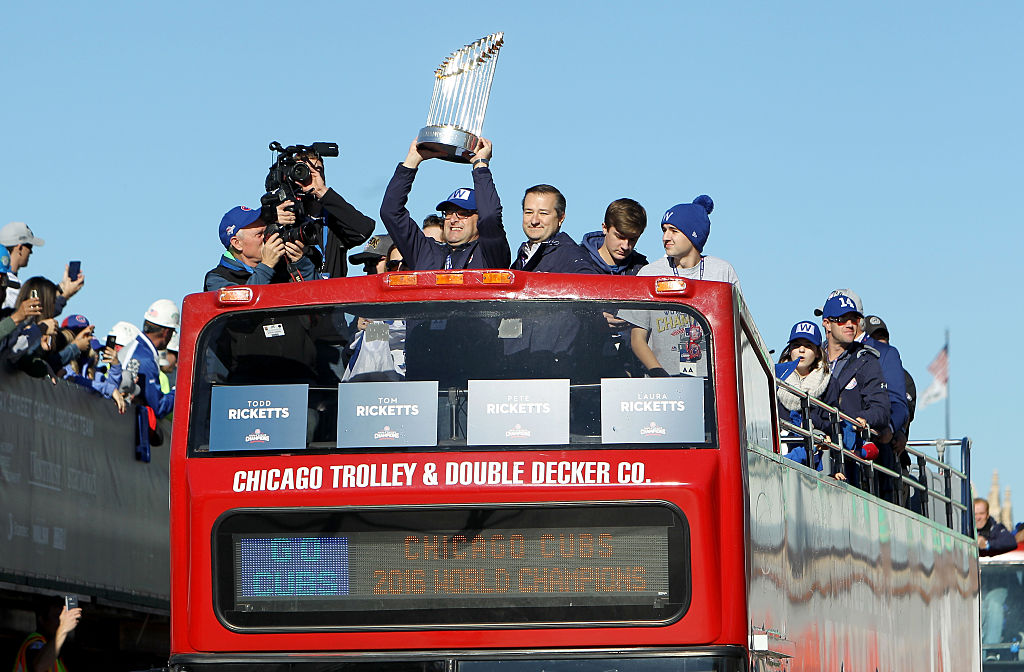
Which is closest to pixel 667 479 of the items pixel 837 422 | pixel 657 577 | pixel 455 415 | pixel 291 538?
pixel 657 577

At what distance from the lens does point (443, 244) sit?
1084cm

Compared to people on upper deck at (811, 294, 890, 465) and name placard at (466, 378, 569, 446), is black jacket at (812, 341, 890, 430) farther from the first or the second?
name placard at (466, 378, 569, 446)

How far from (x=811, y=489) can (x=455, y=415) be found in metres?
3.09

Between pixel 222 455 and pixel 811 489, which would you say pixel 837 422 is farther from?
pixel 222 455

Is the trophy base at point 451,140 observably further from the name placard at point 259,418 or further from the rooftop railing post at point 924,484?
the rooftop railing post at point 924,484

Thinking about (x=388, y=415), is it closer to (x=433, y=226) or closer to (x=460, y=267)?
(x=460, y=267)

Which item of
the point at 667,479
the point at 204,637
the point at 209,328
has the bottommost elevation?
the point at 204,637

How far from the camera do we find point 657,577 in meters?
8.86

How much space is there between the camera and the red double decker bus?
886cm

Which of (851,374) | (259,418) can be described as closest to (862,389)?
(851,374)

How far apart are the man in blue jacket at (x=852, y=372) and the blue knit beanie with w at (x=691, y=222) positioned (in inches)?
119

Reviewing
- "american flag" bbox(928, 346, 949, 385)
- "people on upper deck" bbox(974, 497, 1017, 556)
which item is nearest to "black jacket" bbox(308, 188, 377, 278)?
"people on upper deck" bbox(974, 497, 1017, 556)

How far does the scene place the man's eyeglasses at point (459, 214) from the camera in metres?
10.7

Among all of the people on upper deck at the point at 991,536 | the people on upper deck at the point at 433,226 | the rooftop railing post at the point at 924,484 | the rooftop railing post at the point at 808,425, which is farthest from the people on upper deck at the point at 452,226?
the people on upper deck at the point at 991,536
